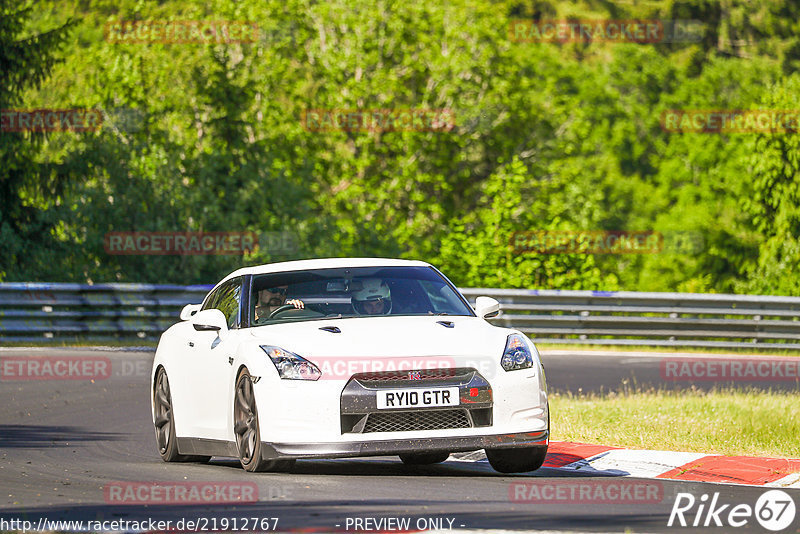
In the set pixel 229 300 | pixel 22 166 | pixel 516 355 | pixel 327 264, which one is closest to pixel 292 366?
pixel 516 355

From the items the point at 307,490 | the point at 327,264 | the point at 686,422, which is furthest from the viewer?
the point at 686,422

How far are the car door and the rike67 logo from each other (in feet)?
10.6

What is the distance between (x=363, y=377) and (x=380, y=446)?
44 cm

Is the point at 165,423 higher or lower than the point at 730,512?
lower

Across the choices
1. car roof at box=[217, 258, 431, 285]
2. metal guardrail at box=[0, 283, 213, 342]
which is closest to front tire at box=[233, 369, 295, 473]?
car roof at box=[217, 258, 431, 285]

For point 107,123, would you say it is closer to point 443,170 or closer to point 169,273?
point 169,273

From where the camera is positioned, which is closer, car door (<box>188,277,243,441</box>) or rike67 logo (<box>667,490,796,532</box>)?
rike67 logo (<box>667,490,796,532</box>)

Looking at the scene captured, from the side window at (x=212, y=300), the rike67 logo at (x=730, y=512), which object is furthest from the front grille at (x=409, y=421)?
the side window at (x=212, y=300)

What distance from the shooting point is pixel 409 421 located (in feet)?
30.3

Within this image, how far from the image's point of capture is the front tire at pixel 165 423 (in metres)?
11.4

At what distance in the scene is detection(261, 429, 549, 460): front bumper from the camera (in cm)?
919

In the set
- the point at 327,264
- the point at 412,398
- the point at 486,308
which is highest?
the point at 327,264

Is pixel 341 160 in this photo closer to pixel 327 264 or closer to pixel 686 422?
pixel 686 422

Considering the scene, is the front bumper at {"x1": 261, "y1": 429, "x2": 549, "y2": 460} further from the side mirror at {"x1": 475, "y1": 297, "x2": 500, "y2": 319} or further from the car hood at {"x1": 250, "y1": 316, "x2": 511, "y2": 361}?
the side mirror at {"x1": 475, "y1": 297, "x2": 500, "y2": 319}
